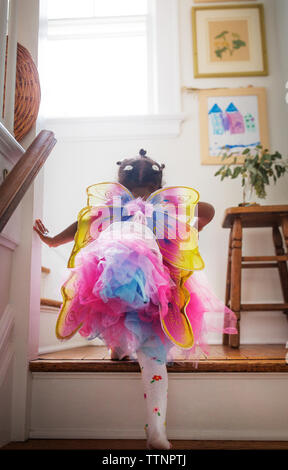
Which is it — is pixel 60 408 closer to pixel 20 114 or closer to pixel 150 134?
pixel 20 114

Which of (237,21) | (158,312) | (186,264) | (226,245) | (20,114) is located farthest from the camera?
(237,21)

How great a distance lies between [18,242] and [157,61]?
1.98 meters

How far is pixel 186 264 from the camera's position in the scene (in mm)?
1325

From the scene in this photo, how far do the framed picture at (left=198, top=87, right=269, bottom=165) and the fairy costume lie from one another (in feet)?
4.38

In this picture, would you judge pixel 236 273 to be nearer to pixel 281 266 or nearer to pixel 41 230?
pixel 281 266

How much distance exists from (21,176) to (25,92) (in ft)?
1.93

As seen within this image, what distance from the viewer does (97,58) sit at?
2.97 metres

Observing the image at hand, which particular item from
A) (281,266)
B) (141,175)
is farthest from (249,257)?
(141,175)

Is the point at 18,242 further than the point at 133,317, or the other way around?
the point at 18,242

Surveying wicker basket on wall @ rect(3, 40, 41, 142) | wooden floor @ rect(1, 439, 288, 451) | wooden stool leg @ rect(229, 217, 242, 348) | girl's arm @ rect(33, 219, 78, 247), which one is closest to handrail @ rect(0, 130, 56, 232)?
wicker basket on wall @ rect(3, 40, 41, 142)

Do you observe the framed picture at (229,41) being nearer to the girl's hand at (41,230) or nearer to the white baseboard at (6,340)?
the girl's hand at (41,230)

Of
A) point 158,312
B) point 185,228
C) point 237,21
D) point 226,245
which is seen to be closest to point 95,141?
point 226,245

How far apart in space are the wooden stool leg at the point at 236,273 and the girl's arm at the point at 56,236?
98 cm
